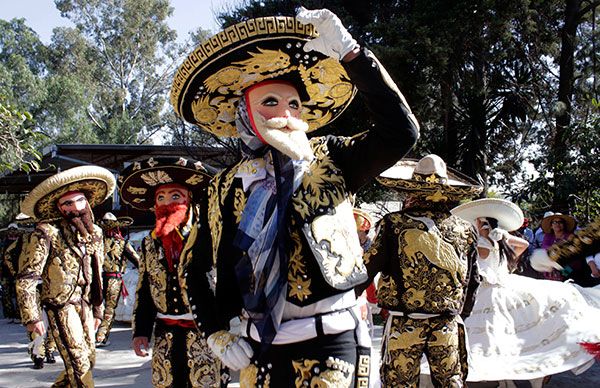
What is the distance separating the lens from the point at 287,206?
2.57 meters

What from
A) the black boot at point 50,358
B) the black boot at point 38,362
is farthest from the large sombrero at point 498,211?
the black boot at point 50,358

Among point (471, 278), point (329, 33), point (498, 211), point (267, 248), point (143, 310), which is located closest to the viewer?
point (329, 33)

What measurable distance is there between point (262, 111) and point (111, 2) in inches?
1661

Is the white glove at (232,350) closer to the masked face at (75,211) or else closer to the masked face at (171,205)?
the masked face at (171,205)

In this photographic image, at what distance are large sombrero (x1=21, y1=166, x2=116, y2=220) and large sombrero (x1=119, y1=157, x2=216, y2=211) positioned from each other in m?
0.67

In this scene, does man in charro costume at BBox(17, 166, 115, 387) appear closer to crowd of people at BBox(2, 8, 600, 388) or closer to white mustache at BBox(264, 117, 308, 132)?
crowd of people at BBox(2, 8, 600, 388)

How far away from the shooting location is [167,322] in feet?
15.5

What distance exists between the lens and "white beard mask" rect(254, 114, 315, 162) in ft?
8.43

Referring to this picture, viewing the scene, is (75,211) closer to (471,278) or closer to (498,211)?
(471,278)

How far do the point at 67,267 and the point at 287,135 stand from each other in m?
3.88

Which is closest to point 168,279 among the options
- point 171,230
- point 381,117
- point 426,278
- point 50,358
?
point 171,230

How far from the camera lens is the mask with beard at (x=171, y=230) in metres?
4.86

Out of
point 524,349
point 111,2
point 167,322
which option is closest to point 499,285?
point 524,349

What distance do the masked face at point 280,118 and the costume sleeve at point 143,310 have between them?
2.58 m
